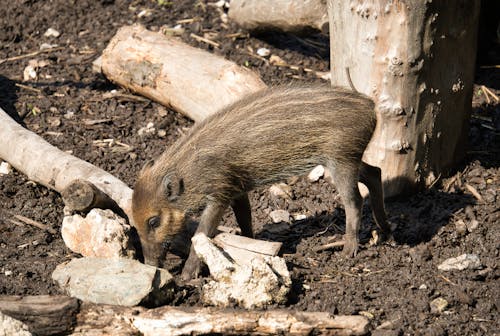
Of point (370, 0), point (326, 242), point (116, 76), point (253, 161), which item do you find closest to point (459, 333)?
point (326, 242)

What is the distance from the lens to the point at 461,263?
592cm

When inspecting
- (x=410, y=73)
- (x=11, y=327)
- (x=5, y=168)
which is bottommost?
(x=5, y=168)

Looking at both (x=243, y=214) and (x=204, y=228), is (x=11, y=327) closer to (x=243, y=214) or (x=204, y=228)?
(x=204, y=228)

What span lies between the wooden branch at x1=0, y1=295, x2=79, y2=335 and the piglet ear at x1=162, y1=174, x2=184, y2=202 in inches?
59.0

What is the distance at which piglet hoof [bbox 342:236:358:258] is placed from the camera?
6223mm

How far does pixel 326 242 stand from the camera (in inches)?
254

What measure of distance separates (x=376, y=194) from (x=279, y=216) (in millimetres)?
981

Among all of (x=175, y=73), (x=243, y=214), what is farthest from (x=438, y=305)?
(x=175, y=73)

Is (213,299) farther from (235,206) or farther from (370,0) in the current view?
(370,0)

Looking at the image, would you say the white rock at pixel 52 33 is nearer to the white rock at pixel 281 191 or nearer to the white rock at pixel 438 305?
the white rock at pixel 281 191

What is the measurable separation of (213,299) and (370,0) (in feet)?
8.81

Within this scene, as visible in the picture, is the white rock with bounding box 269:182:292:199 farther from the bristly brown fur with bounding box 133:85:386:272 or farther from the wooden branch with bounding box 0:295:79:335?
the wooden branch with bounding box 0:295:79:335

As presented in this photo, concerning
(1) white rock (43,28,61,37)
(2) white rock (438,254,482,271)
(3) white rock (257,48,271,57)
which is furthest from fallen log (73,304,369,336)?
(1) white rock (43,28,61,37)

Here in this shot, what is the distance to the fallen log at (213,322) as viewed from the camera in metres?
4.71
